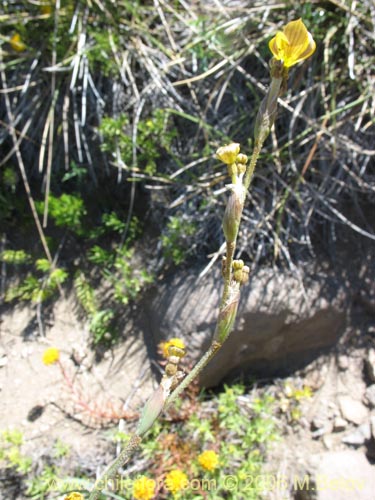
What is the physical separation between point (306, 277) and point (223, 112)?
88cm

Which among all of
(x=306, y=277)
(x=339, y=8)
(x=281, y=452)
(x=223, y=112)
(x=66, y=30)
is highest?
(x=66, y=30)

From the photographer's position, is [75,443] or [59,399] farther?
[59,399]

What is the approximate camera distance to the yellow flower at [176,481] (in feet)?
5.32

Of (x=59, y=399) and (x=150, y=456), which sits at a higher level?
(x=59, y=399)

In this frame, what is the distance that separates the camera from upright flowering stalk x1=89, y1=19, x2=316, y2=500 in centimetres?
79

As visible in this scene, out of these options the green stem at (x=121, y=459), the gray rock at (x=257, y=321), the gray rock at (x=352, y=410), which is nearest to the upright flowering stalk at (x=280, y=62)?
the green stem at (x=121, y=459)

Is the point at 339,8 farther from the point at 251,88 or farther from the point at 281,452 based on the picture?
the point at 281,452

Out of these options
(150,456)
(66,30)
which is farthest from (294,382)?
(66,30)

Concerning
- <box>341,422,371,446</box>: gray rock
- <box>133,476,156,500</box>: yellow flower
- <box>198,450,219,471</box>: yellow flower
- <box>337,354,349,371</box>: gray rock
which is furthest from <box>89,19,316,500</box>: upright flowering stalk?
<box>337,354,349,371</box>: gray rock

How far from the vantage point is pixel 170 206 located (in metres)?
2.03

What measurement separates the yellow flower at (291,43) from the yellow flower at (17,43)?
1721 mm

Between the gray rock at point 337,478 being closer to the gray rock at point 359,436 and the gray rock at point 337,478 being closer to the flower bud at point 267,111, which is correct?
the gray rock at point 359,436

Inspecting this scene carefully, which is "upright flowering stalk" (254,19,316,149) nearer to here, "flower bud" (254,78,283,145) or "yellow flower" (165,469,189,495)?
"flower bud" (254,78,283,145)

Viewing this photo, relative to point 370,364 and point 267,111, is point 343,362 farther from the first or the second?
point 267,111
